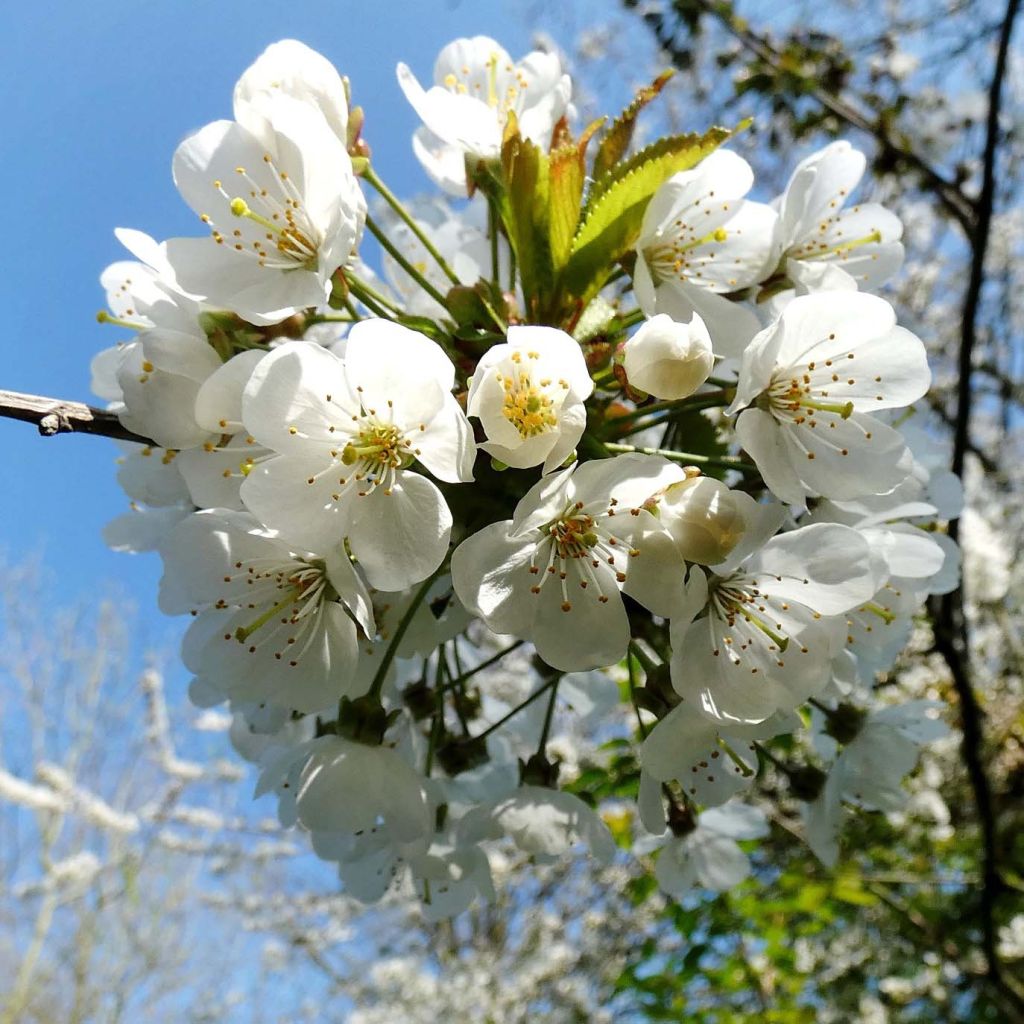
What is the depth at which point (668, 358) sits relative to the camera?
37.1 inches

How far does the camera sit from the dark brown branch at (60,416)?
2.85 feet

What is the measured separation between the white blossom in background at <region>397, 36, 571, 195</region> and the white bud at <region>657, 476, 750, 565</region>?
741 millimetres

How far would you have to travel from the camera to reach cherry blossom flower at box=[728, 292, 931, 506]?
102 centimetres

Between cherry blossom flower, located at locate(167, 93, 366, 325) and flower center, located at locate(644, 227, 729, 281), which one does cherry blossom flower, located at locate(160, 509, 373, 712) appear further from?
flower center, located at locate(644, 227, 729, 281)

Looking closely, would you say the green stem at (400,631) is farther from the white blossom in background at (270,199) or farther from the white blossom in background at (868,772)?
the white blossom in background at (868,772)

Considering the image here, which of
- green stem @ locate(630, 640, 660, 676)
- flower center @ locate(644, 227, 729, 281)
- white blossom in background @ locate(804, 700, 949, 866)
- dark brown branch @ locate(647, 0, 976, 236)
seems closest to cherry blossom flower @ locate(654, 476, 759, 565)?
green stem @ locate(630, 640, 660, 676)

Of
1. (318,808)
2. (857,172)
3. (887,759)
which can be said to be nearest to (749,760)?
(887,759)

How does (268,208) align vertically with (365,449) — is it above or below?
above

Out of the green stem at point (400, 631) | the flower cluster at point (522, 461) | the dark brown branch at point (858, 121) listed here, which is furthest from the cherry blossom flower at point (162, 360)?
the dark brown branch at point (858, 121)

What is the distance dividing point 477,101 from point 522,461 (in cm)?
80

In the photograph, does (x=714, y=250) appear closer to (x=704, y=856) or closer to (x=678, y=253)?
(x=678, y=253)

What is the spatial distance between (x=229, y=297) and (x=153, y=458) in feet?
0.98

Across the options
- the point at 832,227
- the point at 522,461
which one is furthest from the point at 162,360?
the point at 832,227

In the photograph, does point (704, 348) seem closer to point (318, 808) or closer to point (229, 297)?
point (229, 297)
